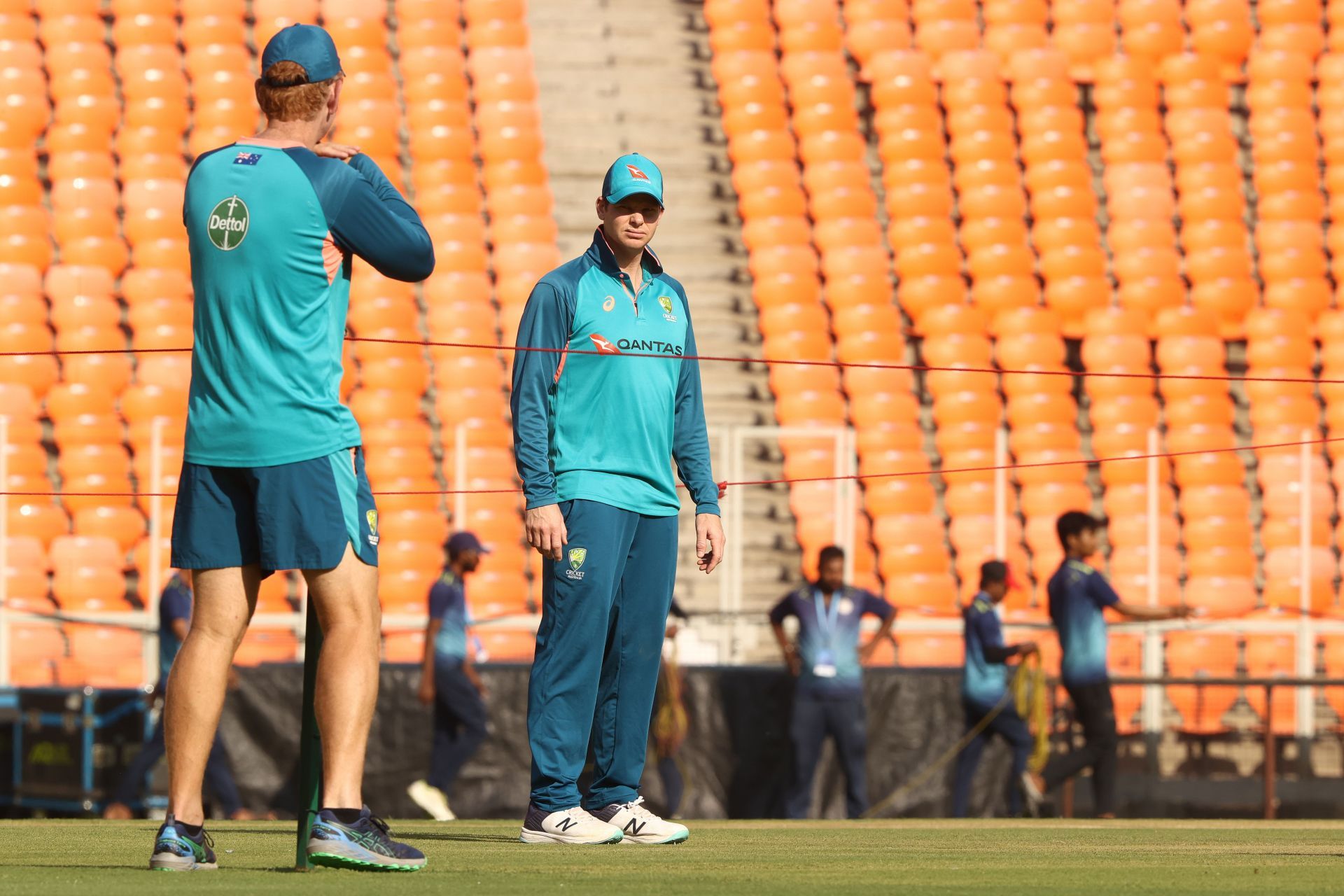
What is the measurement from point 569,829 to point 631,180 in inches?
66.8

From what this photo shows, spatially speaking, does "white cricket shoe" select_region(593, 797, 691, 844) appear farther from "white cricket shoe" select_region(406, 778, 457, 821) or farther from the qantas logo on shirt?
"white cricket shoe" select_region(406, 778, 457, 821)

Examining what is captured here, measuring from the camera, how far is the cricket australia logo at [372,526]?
13.7ft

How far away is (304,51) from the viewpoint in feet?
13.5

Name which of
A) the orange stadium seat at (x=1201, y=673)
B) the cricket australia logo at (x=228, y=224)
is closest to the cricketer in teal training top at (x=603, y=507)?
the cricket australia logo at (x=228, y=224)

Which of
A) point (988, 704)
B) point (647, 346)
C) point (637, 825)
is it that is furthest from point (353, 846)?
point (988, 704)

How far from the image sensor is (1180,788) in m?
10.4

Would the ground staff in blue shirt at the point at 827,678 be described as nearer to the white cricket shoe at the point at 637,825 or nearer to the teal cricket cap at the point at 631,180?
the white cricket shoe at the point at 637,825

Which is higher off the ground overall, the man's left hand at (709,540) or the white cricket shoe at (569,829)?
the man's left hand at (709,540)

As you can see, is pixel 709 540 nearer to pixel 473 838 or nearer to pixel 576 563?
pixel 576 563

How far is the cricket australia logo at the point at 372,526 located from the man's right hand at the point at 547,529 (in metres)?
1.00

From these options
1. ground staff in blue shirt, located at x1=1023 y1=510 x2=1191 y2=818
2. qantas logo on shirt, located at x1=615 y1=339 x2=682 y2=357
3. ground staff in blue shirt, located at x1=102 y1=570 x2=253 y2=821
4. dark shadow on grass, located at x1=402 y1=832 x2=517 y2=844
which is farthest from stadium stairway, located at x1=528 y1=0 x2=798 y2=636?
qantas logo on shirt, located at x1=615 y1=339 x2=682 y2=357

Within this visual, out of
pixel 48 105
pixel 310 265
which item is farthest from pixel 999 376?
pixel 310 265

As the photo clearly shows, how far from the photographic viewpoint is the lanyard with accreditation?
34.7ft

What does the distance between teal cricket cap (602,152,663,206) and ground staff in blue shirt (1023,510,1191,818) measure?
520 cm
